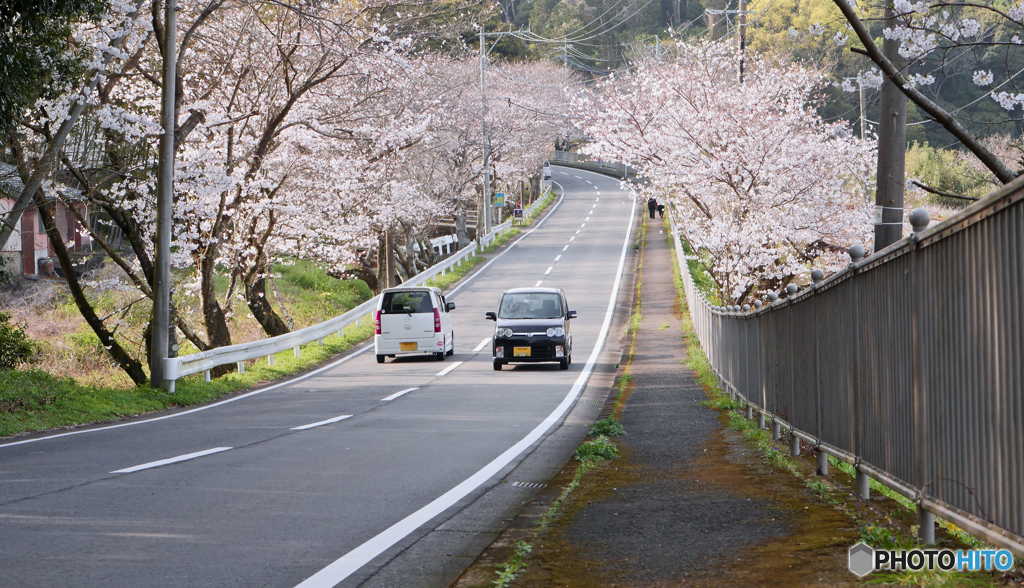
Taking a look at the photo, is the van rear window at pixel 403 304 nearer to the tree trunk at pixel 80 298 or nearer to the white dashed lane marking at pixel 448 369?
the white dashed lane marking at pixel 448 369

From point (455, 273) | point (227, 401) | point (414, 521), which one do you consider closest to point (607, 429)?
point (414, 521)

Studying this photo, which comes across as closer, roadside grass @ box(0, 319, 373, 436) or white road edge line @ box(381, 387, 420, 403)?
roadside grass @ box(0, 319, 373, 436)

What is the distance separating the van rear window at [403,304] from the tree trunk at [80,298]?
19.7ft

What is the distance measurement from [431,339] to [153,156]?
25.3ft

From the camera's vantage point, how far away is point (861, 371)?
577 centimetres

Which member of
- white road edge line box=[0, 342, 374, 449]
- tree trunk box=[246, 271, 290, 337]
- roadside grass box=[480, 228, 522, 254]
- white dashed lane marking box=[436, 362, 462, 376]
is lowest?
white road edge line box=[0, 342, 374, 449]

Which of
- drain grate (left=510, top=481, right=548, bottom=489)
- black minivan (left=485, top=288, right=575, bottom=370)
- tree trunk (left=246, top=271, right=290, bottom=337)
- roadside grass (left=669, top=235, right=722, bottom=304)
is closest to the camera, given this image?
drain grate (left=510, top=481, right=548, bottom=489)

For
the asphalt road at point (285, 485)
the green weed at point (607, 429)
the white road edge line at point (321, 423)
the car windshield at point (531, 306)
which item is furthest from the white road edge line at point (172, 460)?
the car windshield at point (531, 306)

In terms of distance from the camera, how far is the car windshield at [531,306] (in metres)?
21.5

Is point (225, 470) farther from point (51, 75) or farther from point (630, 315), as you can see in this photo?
point (630, 315)

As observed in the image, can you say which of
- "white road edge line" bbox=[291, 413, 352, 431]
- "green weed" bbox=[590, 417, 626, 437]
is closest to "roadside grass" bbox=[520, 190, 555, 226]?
"white road edge line" bbox=[291, 413, 352, 431]

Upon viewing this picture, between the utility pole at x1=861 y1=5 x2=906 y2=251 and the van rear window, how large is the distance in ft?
47.1

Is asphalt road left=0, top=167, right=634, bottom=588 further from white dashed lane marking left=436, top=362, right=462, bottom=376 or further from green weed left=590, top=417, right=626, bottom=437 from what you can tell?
white dashed lane marking left=436, top=362, right=462, bottom=376

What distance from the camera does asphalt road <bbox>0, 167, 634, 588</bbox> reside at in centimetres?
550
